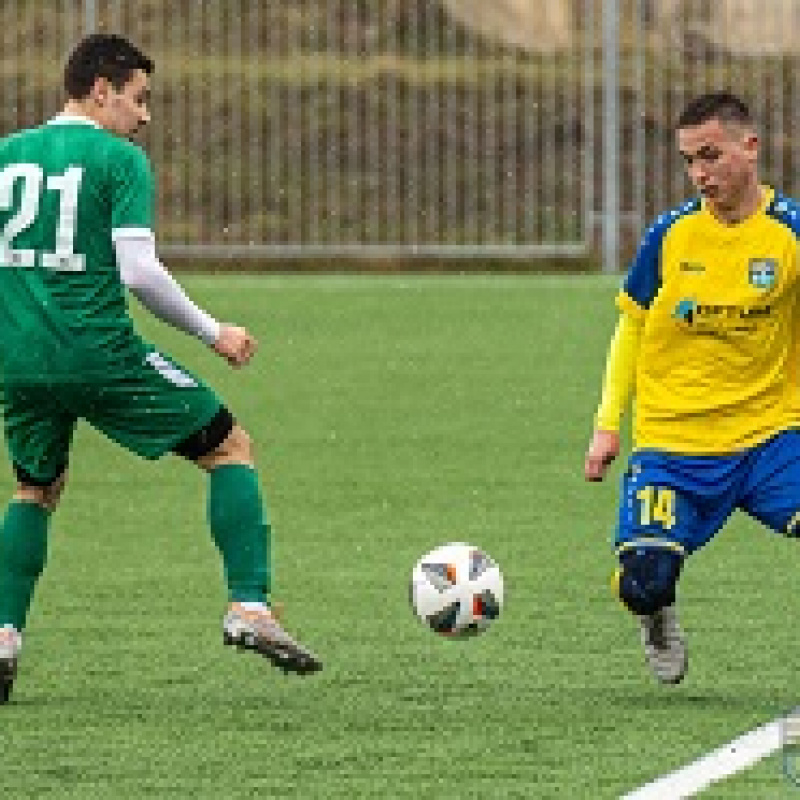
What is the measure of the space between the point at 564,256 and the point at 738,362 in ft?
45.9

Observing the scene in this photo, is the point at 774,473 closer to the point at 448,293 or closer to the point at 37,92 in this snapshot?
the point at 448,293

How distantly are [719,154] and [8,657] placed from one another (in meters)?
2.12

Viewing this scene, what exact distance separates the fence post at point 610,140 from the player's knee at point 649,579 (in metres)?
13.9

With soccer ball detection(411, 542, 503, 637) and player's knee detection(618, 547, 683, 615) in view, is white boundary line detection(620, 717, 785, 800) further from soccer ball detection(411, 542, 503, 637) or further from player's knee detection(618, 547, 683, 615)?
soccer ball detection(411, 542, 503, 637)

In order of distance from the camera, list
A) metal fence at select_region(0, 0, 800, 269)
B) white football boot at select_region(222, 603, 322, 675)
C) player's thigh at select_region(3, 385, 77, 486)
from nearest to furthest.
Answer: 1. white football boot at select_region(222, 603, 322, 675)
2. player's thigh at select_region(3, 385, 77, 486)
3. metal fence at select_region(0, 0, 800, 269)

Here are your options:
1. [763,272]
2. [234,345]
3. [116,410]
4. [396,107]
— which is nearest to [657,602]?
[763,272]

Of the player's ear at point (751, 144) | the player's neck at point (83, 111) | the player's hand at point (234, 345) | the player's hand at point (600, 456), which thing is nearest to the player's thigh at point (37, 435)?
the player's hand at point (234, 345)

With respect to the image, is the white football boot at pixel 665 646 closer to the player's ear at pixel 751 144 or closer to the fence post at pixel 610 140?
the player's ear at pixel 751 144

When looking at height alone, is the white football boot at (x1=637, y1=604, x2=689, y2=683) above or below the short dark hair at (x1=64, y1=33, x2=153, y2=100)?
below

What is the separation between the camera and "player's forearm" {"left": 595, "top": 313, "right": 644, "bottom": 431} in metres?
8.33

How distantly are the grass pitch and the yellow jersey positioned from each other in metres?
0.63

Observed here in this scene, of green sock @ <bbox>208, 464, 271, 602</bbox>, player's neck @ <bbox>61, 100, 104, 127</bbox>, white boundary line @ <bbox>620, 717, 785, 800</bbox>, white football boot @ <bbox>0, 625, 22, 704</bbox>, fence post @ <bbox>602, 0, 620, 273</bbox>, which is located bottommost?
white boundary line @ <bbox>620, 717, 785, 800</bbox>

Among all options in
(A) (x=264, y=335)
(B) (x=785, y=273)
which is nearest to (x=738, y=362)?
(B) (x=785, y=273)

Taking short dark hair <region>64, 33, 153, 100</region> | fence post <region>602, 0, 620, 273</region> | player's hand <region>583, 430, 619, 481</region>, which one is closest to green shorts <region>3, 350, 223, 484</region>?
short dark hair <region>64, 33, 153, 100</region>
